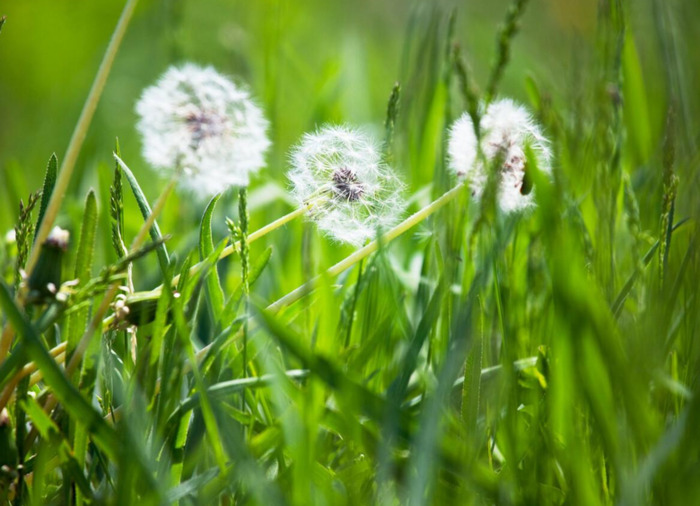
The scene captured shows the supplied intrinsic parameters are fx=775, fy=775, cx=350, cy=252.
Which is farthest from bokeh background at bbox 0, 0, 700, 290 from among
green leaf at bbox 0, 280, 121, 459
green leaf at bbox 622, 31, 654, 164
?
green leaf at bbox 0, 280, 121, 459

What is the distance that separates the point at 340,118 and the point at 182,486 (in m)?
1.59

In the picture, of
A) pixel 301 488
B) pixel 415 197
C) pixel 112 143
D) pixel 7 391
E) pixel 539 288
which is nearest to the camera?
pixel 301 488

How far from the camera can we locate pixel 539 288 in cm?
117

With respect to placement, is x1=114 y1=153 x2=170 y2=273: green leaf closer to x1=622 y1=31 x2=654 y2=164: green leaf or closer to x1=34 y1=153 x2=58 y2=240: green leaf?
x1=34 y1=153 x2=58 y2=240: green leaf

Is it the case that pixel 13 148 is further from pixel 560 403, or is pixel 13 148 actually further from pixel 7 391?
pixel 560 403

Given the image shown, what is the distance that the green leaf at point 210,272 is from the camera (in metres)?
0.99

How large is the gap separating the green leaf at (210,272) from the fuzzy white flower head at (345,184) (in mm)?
119

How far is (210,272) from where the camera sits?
1.01 meters

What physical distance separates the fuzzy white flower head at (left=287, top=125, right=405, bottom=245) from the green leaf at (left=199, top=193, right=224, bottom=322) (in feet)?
0.39

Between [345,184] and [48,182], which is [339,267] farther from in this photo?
[48,182]

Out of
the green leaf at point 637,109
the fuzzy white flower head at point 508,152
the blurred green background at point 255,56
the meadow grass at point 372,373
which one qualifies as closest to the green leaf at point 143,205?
the meadow grass at point 372,373

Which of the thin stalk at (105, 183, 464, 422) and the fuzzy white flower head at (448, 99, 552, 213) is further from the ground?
the fuzzy white flower head at (448, 99, 552, 213)

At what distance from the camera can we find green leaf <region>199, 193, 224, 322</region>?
0.99m

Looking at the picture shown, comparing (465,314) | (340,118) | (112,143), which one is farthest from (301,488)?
(112,143)
